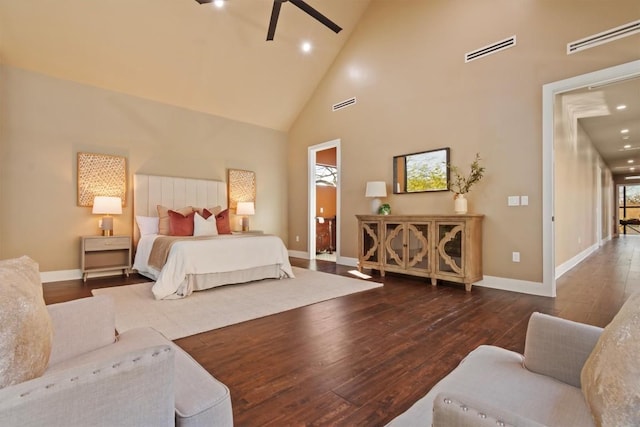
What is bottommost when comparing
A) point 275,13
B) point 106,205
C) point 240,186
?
point 106,205

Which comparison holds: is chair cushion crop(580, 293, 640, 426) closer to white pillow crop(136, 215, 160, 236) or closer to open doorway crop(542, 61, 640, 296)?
open doorway crop(542, 61, 640, 296)

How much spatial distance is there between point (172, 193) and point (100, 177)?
3.47ft

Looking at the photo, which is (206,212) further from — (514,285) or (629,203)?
(629,203)

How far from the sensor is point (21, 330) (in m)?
0.77

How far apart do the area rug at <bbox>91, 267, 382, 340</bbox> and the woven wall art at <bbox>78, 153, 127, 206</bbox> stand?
171cm

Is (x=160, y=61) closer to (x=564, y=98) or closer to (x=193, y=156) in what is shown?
(x=193, y=156)

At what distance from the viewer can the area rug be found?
8.77 ft

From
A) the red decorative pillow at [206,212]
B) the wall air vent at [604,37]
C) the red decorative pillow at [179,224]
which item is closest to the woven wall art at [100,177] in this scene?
the red decorative pillow at [179,224]

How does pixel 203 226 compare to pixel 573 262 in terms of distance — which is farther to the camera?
pixel 573 262

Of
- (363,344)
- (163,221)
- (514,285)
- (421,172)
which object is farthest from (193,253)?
(514,285)

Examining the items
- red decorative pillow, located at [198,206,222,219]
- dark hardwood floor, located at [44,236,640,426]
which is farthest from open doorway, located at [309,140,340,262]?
dark hardwood floor, located at [44,236,640,426]

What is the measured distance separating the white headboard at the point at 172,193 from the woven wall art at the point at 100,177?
208 mm

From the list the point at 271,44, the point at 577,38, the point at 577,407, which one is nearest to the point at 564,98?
the point at 577,38

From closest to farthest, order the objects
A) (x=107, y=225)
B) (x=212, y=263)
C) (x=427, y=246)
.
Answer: (x=212, y=263) < (x=427, y=246) < (x=107, y=225)
